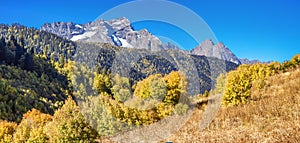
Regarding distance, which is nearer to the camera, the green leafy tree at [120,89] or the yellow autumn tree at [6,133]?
the green leafy tree at [120,89]

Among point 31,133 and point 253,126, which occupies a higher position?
point 253,126

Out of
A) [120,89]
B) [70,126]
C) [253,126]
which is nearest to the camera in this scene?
[120,89]

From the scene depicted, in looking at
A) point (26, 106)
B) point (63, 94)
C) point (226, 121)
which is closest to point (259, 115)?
point (226, 121)

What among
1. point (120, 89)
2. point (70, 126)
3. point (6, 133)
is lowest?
point (6, 133)

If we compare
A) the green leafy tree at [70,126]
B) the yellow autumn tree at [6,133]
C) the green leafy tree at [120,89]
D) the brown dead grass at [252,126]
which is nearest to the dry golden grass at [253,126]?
the brown dead grass at [252,126]

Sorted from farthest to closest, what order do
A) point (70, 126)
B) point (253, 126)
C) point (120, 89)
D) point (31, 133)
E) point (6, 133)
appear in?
point (6, 133), point (31, 133), point (253, 126), point (70, 126), point (120, 89)

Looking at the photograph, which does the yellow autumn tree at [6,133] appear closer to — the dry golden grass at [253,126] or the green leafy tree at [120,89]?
the dry golden grass at [253,126]

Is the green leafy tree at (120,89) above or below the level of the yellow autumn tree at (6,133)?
above

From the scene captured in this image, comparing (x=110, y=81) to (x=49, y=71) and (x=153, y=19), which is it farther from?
(x=49, y=71)

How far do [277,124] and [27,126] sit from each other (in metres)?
15.6

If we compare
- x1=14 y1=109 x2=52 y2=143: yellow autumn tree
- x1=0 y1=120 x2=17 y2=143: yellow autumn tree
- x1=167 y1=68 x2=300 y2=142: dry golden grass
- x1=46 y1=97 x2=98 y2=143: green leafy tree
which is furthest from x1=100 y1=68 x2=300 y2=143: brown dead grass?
x1=0 y1=120 x2=17 y2=143: yellow autumn tree

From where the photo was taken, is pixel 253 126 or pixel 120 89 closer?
pixel 120 89

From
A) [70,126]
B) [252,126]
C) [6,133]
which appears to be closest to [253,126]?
[252,126]

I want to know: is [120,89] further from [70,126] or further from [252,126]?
[252,126]
